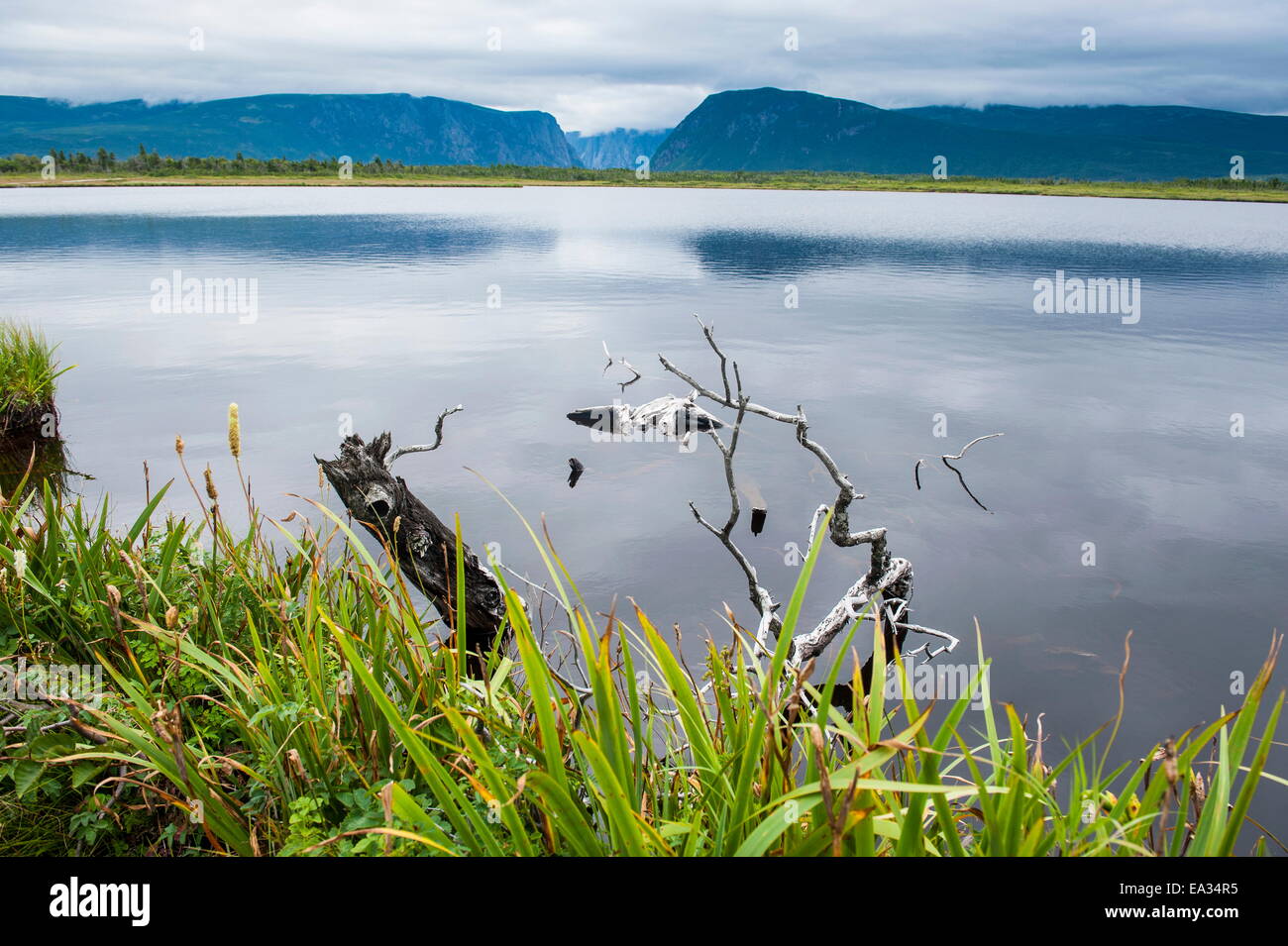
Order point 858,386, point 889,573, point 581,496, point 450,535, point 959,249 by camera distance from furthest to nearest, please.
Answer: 1. point 959,249
2. point 858,386
3. point 581,496
4. point 450,535
5. point 889,573

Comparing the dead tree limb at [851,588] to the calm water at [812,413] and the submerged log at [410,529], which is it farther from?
the submerged log at [410,529]

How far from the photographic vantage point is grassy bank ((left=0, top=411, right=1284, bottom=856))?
2.54 meters

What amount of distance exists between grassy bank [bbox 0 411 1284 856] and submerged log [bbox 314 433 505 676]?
2.72 metres

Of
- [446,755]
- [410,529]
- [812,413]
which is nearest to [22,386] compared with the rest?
[410,529]

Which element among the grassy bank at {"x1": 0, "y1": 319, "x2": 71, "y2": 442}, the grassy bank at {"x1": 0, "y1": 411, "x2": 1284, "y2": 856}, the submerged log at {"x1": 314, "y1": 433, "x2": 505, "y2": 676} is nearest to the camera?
the grassy bank at {"x1": 0, "y1": 411, "x2": 1284, "y2": 856}

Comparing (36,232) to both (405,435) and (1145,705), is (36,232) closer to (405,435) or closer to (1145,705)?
(405,435)

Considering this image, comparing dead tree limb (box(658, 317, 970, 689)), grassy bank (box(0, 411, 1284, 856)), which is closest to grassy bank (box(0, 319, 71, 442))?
grassy bank (box(0, 411, 1284, 856))

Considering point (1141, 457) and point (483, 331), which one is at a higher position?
point (483, 331)

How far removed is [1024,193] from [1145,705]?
203 metres

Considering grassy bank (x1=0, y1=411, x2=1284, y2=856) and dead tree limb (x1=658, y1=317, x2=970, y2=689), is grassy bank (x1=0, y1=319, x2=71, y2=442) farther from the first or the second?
dead tree limb (x1=658, y1=317, x2=970, y2=689)

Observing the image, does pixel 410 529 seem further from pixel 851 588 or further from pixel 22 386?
pixel 22 386
